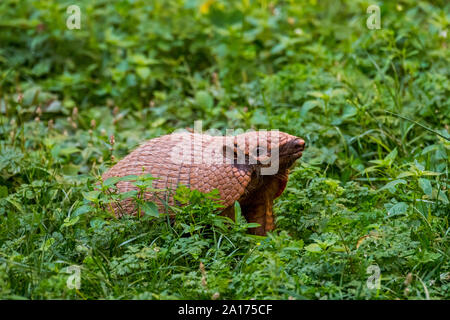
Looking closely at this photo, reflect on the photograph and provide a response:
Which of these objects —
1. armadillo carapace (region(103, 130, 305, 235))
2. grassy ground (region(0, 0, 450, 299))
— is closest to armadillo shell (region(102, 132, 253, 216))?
armadillo carapace (region(103, 130, 305, 235))

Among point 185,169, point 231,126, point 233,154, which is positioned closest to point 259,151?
point 233,154

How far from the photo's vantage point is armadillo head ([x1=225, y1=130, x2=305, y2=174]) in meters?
4.02

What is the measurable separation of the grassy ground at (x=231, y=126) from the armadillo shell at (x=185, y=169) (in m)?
0.17

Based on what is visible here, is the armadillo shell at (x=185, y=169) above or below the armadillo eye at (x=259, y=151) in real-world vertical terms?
below

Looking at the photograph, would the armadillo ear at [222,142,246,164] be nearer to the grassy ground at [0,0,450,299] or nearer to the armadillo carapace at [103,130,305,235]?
the armadillo carapace at [103,130,305,235]

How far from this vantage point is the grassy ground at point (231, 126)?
3.59 meters

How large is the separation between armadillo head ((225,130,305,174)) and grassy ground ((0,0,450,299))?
40 centimetres

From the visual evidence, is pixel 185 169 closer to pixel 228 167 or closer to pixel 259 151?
pixel 228 167

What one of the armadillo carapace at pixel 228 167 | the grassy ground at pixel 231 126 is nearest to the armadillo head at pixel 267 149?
the armadillo carapace at pixel 228 167

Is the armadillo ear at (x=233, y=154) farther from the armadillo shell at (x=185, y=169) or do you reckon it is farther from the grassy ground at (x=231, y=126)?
the grassy ground at (x=231, y=126)

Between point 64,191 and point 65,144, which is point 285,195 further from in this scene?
point 65,144

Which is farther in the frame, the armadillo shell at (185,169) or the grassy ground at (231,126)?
the armadillo shell at (185,169)

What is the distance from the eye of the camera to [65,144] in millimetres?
5758

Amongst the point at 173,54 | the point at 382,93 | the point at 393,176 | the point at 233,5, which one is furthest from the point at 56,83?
the point at 393,176
